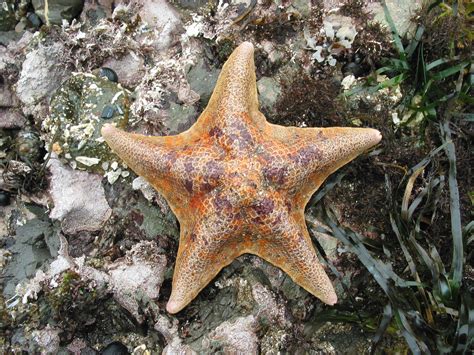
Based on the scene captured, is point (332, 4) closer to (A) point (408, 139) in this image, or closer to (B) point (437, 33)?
(B) point (437, 33)

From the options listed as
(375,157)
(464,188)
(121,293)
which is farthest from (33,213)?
(464,188)

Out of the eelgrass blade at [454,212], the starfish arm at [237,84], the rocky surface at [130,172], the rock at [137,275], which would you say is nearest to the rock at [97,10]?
the rocky surface at [130,172]

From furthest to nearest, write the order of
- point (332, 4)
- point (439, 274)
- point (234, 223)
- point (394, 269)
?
1. point (332, 4)
2. point (394, 269)
3. point (439, 274)
4. point (234, 223)

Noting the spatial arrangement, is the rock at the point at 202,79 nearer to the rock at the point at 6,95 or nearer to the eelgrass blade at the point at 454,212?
the rock at the point at 6,95

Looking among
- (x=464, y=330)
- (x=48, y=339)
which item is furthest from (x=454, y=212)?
(x=48, y=339)

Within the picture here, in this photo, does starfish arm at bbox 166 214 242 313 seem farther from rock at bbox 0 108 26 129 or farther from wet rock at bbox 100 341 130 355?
rock at bbox 0 108 26 129

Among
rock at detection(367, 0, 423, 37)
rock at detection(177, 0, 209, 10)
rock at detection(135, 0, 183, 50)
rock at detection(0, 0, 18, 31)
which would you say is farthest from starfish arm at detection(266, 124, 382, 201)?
rock at detection(0, 0, 18, 31)
